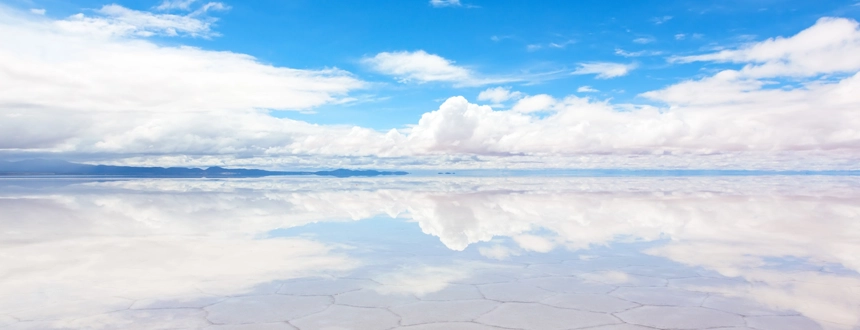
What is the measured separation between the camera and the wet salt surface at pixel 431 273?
5.18 metres

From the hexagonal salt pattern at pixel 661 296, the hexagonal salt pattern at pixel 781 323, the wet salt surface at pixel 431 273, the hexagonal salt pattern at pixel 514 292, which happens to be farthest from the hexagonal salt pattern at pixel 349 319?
the hexagonal salt pattern at pixel 781 323

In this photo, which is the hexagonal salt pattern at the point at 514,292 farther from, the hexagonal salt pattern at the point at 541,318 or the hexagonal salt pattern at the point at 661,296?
the hexagonal salt pattern at the point at 661,296

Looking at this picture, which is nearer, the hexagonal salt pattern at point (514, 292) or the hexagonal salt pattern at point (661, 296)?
the hexagonal salt pattern at point (661, 296)

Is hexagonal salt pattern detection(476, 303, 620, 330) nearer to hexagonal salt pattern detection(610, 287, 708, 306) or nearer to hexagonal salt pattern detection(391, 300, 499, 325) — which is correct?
hexagonal salt pattern detection(391, 300, 499, 325)

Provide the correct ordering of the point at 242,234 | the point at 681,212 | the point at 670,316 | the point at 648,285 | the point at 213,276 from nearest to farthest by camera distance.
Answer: the point at 670,316
the point at 648,285
the point at 213,276
the point at 242,234
the point at 681,212

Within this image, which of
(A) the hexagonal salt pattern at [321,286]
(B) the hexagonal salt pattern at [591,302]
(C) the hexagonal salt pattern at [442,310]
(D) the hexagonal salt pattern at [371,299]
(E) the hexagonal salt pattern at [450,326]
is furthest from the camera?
(A) the hexagonal salt pattern at [321,286]

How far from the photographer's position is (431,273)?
282 inches

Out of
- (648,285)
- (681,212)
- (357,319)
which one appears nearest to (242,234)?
(357,319)

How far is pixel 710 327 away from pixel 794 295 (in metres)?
1.84

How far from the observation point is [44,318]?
5.11 m

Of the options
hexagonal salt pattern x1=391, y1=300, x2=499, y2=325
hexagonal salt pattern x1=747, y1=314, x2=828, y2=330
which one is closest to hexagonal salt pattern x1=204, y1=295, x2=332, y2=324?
hexagonal salt pattern x1=391, y1=300, x2=499, y2=325

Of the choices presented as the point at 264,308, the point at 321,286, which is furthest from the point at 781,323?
the point at 264,308

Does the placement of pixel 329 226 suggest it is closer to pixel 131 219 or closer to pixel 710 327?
pixel 131 219

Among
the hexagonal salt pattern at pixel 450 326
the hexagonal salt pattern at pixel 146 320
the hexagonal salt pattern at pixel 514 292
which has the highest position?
the hexagonal salt pattern at pixel 146 320
